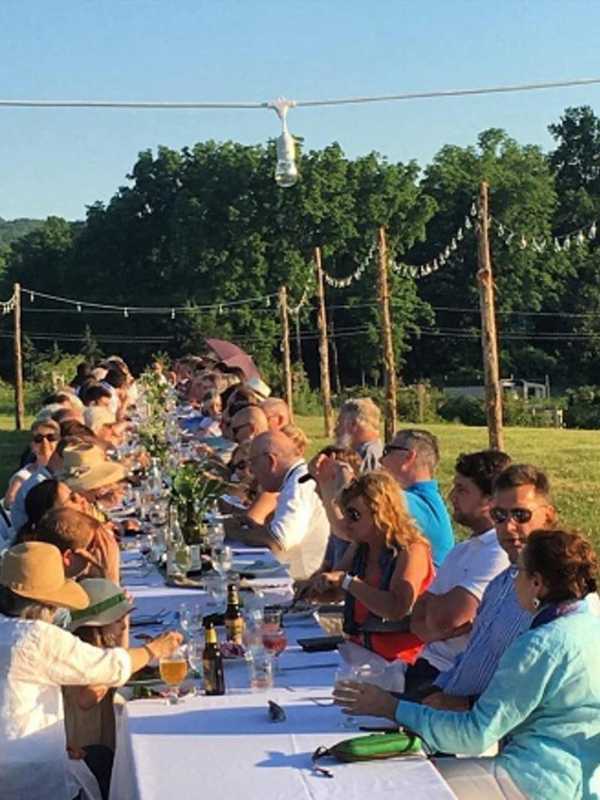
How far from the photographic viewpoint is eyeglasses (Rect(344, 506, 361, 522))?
445cm

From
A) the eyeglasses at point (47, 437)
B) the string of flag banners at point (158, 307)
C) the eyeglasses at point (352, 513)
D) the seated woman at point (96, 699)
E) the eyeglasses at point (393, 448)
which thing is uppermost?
the string of flag banners at point (158, 307)

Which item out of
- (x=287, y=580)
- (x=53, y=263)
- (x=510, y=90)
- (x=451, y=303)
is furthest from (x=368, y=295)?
(x=287, y=580)

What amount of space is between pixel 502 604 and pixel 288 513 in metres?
2.58

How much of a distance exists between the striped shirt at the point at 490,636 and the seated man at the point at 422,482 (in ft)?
5.33

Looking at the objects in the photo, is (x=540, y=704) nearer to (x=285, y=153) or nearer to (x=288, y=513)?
(x=288, y=513)

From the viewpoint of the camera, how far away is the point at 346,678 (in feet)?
11.1

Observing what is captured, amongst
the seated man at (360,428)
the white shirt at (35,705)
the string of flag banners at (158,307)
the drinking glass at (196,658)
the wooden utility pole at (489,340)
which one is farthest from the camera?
the string of flag banners at (158,307)

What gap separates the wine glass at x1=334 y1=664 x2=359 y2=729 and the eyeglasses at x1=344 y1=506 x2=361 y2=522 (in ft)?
3.01

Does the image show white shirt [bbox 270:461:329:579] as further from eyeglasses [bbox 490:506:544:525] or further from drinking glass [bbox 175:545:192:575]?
eyeglasses [bbox 490:506:544:525]

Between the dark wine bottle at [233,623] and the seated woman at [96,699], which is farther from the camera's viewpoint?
the dark wine bottle at [233,623]

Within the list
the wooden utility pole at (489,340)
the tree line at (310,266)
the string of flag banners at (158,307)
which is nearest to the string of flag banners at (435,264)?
the tree line at (310,266)

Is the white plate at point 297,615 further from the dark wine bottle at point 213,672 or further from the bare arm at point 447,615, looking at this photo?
the dark wine bottle at point 213,672

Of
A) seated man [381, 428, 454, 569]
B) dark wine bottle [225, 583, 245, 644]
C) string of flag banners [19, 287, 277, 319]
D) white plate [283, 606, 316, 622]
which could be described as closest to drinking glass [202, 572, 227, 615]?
white plate [283, 606, 316, 622]

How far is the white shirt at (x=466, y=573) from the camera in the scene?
14.0ft
